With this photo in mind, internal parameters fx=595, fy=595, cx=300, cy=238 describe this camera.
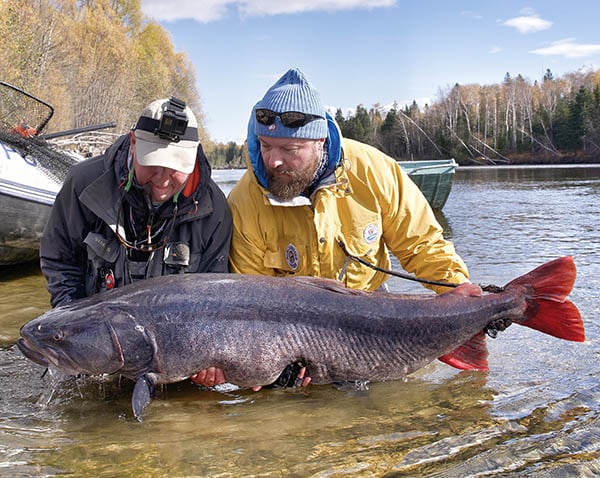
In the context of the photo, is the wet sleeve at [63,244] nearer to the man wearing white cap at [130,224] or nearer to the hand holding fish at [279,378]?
the man wearing white cap at [130,224]

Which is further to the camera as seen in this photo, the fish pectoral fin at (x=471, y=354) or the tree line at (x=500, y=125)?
the tree line at (x=500, y=125)

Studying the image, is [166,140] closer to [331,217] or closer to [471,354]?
[331,217]

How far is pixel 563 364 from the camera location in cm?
502

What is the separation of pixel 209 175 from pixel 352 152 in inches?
45.9

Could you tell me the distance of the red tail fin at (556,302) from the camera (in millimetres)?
3955

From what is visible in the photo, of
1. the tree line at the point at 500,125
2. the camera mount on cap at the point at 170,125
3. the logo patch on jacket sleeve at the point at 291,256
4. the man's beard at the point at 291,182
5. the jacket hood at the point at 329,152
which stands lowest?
the logo patch on jacket sleeve at the point at 291,256

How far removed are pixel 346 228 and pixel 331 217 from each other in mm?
175

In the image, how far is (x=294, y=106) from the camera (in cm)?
429

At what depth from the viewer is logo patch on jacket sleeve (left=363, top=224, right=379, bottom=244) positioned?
15.8ft

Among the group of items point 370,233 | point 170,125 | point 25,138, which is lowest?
point 370,233

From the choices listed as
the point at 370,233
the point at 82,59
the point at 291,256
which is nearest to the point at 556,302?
the point at 370,233

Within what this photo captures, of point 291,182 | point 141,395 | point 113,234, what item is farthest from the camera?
point 113,234

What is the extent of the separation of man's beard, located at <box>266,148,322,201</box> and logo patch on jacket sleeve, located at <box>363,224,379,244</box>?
650 millimetres

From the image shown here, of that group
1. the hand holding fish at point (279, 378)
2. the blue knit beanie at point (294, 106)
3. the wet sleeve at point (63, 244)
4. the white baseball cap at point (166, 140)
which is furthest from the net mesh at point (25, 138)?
the hand holding fish at point (279, 378)
